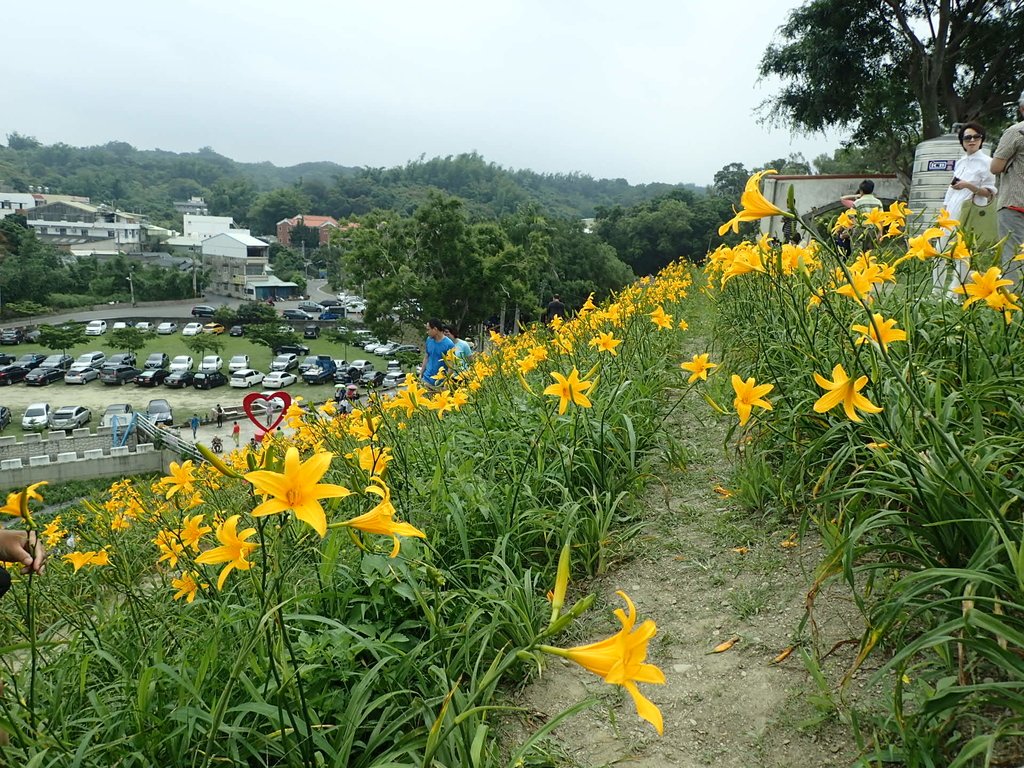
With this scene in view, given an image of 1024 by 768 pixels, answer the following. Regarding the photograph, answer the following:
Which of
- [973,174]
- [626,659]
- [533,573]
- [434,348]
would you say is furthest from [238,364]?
[626,659]

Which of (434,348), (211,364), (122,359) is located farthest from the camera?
(122,359)

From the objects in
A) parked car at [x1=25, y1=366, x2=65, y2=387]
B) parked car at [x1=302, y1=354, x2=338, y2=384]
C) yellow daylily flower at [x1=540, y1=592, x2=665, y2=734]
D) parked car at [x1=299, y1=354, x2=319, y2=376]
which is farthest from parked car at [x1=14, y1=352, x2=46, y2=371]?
yellow daylily flower at [x1=540, y1=592, x2=665, y2=734]

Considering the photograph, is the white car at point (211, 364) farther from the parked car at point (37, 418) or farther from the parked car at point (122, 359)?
the parked car at point (37, 418)

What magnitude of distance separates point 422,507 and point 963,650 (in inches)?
64.4

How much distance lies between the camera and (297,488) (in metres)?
1.04

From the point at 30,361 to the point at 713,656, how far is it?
116ft

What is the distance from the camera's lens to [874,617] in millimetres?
1450

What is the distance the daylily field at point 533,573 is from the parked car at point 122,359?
30819 millimetres

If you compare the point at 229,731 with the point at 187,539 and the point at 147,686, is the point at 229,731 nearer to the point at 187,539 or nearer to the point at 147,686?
the point at 147,686

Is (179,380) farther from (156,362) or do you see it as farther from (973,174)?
(973,174)

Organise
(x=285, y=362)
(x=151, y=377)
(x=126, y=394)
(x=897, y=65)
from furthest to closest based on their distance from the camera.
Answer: (x=285, y=362) < (x=151, y=377) < (x=126, y=394) < (x=897, y=65)

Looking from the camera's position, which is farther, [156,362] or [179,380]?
[156,362]

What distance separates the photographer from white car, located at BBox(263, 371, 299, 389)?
2694cm

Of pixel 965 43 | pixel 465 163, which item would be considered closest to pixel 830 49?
pixel 965 43
